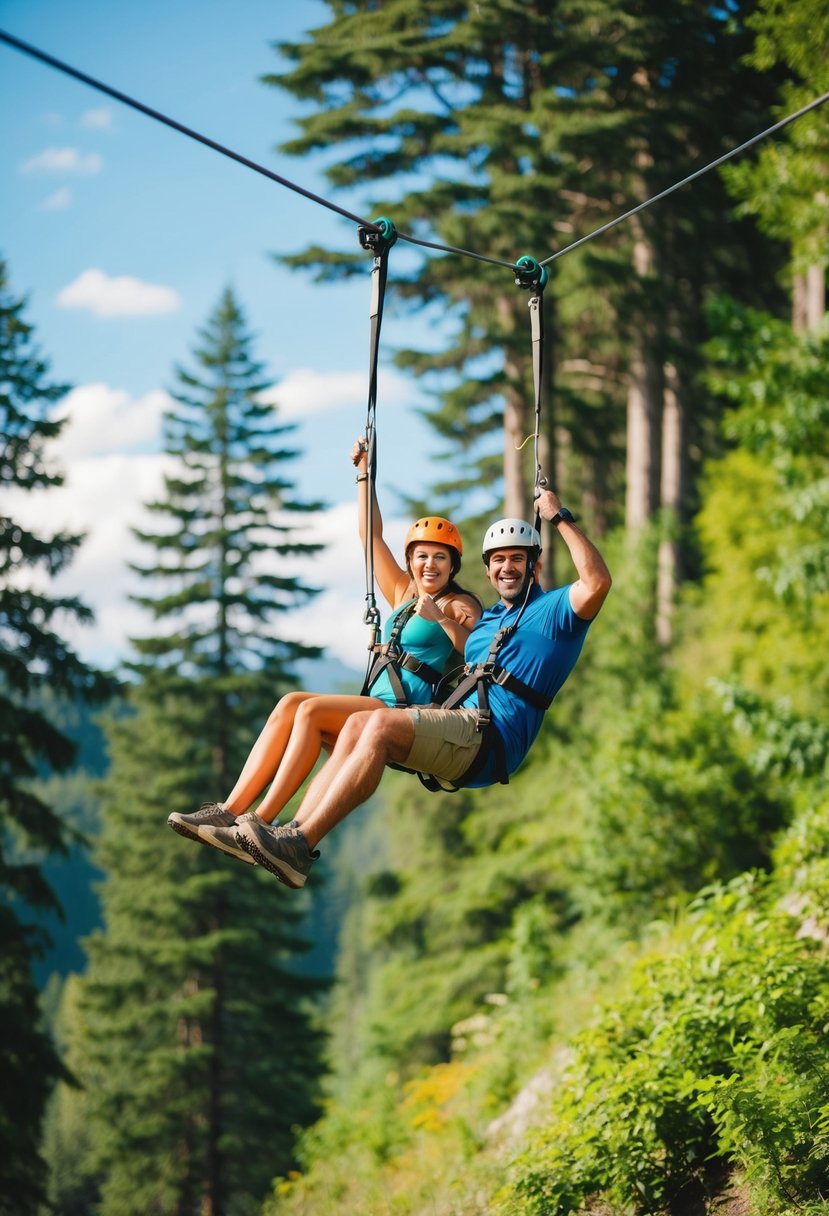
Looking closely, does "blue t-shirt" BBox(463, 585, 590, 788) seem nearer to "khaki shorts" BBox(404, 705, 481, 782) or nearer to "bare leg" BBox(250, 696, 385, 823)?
"khaki shorts" BBox(404, 705, 481, 782)

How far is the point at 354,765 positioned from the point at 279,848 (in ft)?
1.67

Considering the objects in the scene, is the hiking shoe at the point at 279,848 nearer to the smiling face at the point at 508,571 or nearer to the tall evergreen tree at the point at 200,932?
the smiling face at the point at 508,571

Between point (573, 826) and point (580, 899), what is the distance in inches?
149

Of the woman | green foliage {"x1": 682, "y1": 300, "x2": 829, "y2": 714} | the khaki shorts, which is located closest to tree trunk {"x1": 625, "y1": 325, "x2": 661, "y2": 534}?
green foliage {"x1": 682, "y1": 300, "x2": 829, "y2": 714}

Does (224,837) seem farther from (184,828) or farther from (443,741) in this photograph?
(443,741)

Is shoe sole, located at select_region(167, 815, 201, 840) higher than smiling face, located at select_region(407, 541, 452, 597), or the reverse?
smiling face, located at select_region(407, 541, 452, 597)

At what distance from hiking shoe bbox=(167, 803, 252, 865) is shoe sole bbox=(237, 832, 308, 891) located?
79mm

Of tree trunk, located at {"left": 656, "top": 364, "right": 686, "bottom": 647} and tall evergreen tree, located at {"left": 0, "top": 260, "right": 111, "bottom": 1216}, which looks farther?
tree trunk, located at {"left": 656, "top": 364, "right": 686, "bottom": 647}

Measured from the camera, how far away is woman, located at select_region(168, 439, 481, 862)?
17.7ft

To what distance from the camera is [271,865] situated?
4.98 meters

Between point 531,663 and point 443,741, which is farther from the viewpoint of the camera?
point 531,663

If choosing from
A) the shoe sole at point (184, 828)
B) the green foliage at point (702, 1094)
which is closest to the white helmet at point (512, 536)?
the shoe sole at point (184, 828)

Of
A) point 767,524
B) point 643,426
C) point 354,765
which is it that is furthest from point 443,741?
point 767,524

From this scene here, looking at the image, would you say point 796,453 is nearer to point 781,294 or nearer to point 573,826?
point 573,826
